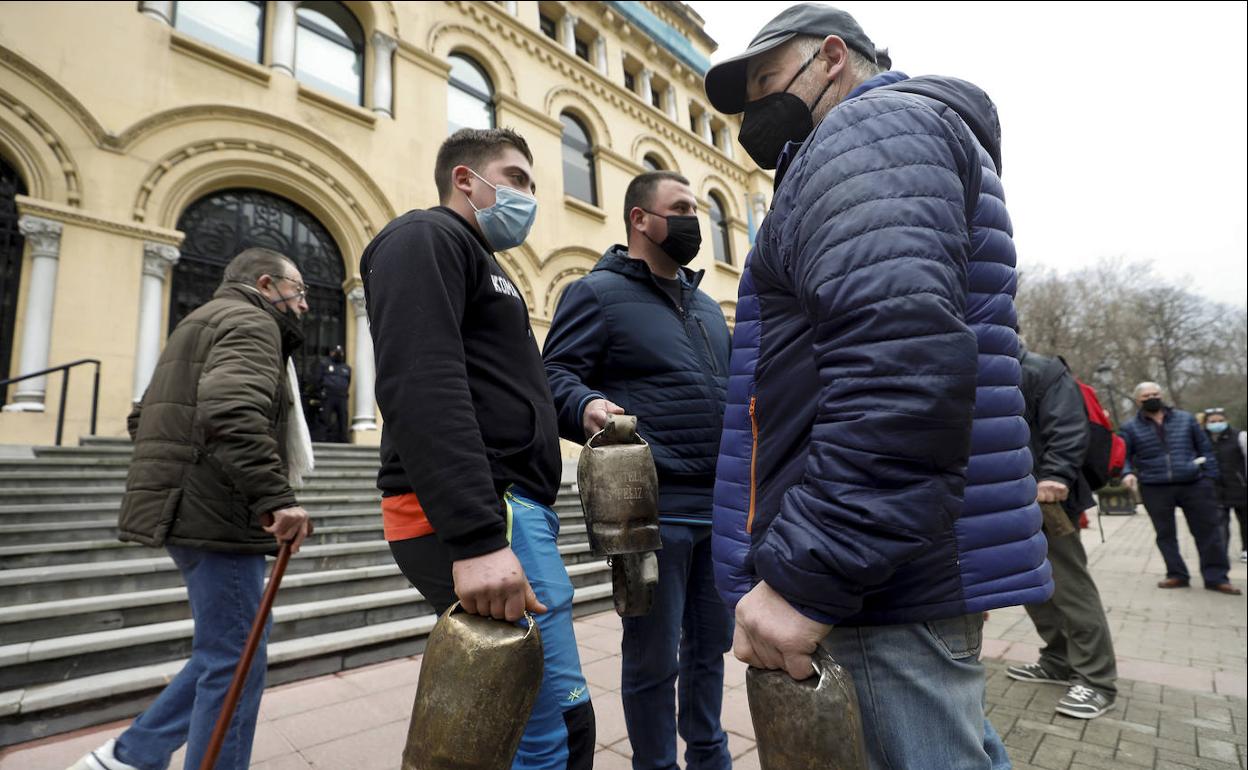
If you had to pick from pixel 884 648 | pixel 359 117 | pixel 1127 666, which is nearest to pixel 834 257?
pixel 884 648

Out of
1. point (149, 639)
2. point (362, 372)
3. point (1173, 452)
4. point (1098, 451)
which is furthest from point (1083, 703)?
point (362, 372)

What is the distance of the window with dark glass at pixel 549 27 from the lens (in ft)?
47.2

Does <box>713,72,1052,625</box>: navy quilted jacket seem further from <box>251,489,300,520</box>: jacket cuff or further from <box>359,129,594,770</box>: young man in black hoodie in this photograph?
<box>251,489,300,520</box>: jacket cuff

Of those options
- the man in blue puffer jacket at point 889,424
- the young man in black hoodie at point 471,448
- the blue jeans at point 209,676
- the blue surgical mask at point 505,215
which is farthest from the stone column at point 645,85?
the man in blue puffer jacket at point 889,424

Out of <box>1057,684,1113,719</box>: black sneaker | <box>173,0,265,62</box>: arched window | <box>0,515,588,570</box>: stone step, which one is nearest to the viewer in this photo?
<box>1057,684,1113,719</box>: black sneaker

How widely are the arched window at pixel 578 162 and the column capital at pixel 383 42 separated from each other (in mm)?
3808

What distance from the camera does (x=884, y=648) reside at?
3.72 ft

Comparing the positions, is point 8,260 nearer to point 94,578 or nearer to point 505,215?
point 94,578

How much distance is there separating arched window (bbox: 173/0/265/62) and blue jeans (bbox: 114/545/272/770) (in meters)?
9.69

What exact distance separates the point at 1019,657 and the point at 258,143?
34.3 ft

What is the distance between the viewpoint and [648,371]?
245 centimetres

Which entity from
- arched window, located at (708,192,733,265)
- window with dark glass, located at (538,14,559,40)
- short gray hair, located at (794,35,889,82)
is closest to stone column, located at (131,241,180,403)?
short gray hair, located at (794,35,889,82)

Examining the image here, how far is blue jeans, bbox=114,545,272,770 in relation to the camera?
7.00ft

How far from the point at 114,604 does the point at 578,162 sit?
1204 centimetres
